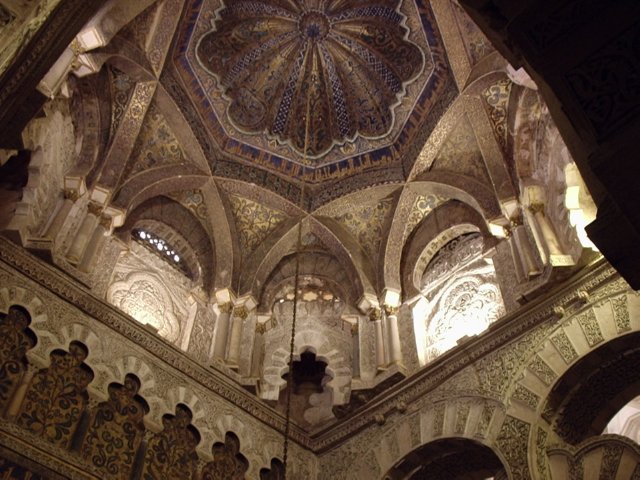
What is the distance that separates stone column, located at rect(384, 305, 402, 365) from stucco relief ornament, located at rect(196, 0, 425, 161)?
288 centimetres

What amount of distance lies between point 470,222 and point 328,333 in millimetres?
2479

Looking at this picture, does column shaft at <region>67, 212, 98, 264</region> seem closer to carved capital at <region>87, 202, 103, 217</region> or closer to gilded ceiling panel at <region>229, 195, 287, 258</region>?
carved capital at <region>87, 202, 103, 217</region>

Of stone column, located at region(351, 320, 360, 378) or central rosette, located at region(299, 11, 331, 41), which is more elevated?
central rosette, located at region(299, 11, 331, 41)

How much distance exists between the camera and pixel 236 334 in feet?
29.3

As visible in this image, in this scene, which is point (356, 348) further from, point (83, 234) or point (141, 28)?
point (141, 28)

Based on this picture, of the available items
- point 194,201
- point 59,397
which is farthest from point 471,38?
point 59,397

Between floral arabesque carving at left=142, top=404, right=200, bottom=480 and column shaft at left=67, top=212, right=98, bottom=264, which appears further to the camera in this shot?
column shaft at left=67, top=212, right=98, bottom=264

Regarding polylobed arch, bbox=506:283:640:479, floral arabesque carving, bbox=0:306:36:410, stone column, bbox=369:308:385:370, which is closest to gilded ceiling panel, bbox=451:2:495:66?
stone column, bbox=369:308:385:370

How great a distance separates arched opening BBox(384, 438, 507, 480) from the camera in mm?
7410

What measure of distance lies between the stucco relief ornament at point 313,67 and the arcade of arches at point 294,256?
0.04 metres

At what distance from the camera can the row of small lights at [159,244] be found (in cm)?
923

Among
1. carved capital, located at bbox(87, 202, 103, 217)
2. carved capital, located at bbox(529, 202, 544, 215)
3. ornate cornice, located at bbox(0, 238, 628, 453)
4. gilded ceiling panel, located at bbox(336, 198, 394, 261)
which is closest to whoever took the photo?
ornate cornice, located at bbox(0, 238, 628, 453)

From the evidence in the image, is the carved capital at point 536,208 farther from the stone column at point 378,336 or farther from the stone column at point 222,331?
the stone column at point 222,331

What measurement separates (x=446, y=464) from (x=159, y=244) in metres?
4.67
